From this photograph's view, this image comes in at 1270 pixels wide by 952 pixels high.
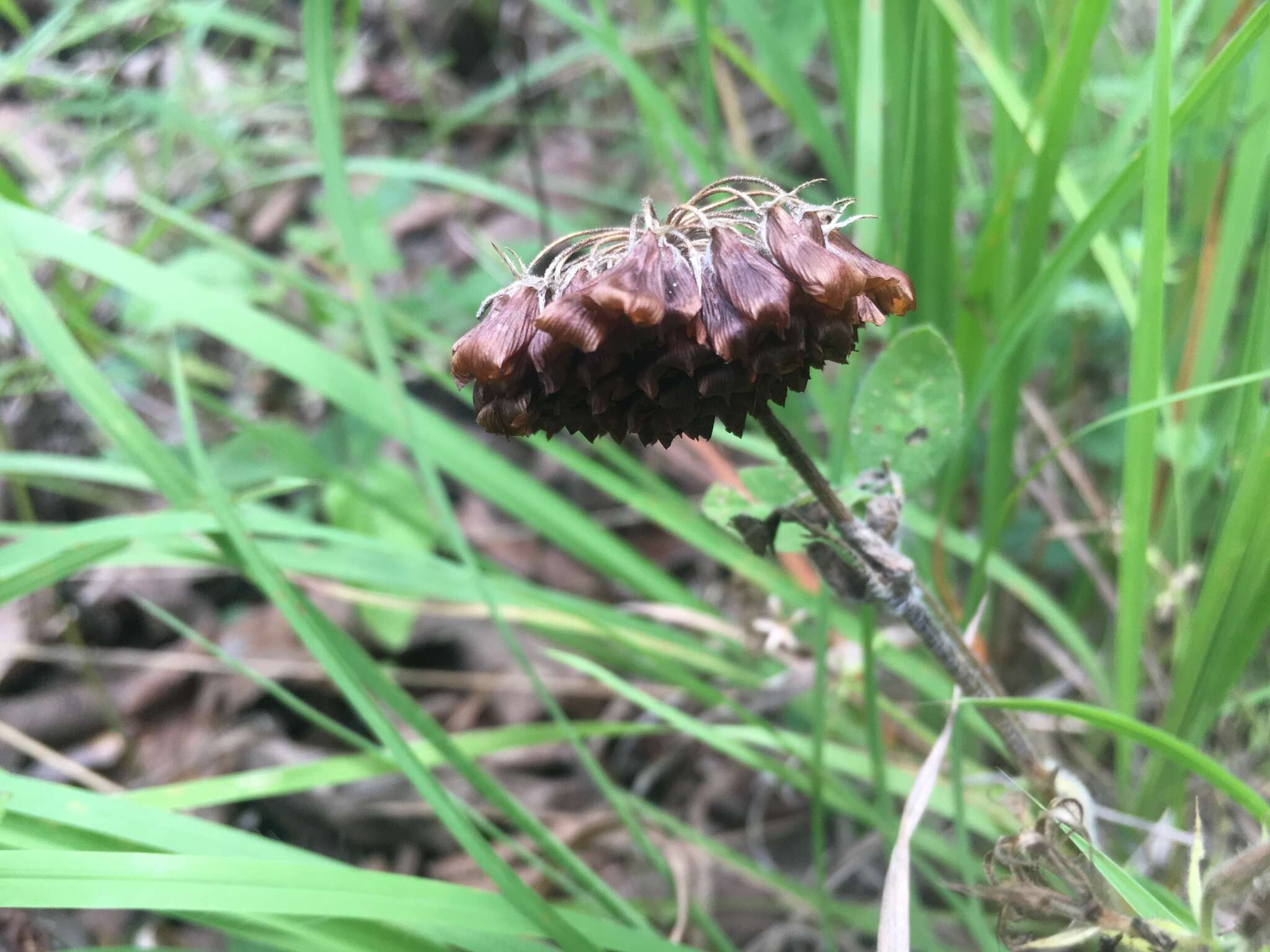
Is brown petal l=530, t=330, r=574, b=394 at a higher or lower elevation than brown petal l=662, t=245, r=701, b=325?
lower

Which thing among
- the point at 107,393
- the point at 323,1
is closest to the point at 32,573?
the point at 107,393

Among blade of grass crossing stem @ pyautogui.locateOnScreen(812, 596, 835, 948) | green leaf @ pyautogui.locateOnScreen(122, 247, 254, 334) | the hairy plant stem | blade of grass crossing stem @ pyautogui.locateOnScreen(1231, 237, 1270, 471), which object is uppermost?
green leaf @ pyautogui.locateOnScreen(122, 247, 254, 334)

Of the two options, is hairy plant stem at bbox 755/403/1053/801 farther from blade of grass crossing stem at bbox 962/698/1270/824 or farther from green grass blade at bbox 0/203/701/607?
green grass blade at bbox 0/203/701/607

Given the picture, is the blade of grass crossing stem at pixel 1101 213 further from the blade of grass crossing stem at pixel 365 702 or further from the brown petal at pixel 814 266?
the blade of grass crossing stem at pixel 365 702

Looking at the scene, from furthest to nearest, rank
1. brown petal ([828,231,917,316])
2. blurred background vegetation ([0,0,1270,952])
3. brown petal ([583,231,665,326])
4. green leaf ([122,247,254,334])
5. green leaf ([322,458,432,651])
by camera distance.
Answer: green leaf ([122,247,254,334])
green leaf ([322,458,432,651])
blurred background vegetation ([0,0,1270,952])
brown petal ([828,231,917,316])
brown petal ([583,231,665,326])

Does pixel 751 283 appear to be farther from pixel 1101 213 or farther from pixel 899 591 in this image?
pixel 1101 213

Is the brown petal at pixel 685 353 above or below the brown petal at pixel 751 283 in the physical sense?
below

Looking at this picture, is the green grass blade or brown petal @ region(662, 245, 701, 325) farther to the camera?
the green grass blade

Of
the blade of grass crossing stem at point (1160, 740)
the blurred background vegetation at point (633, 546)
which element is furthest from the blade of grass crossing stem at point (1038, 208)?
the blade of grass crossing stem at point (1160, 740)

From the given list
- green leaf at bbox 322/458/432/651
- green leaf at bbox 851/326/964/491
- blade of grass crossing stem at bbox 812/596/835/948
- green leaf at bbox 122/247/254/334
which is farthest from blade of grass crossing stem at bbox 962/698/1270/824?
green leaf at bbox 122/247/254/334
